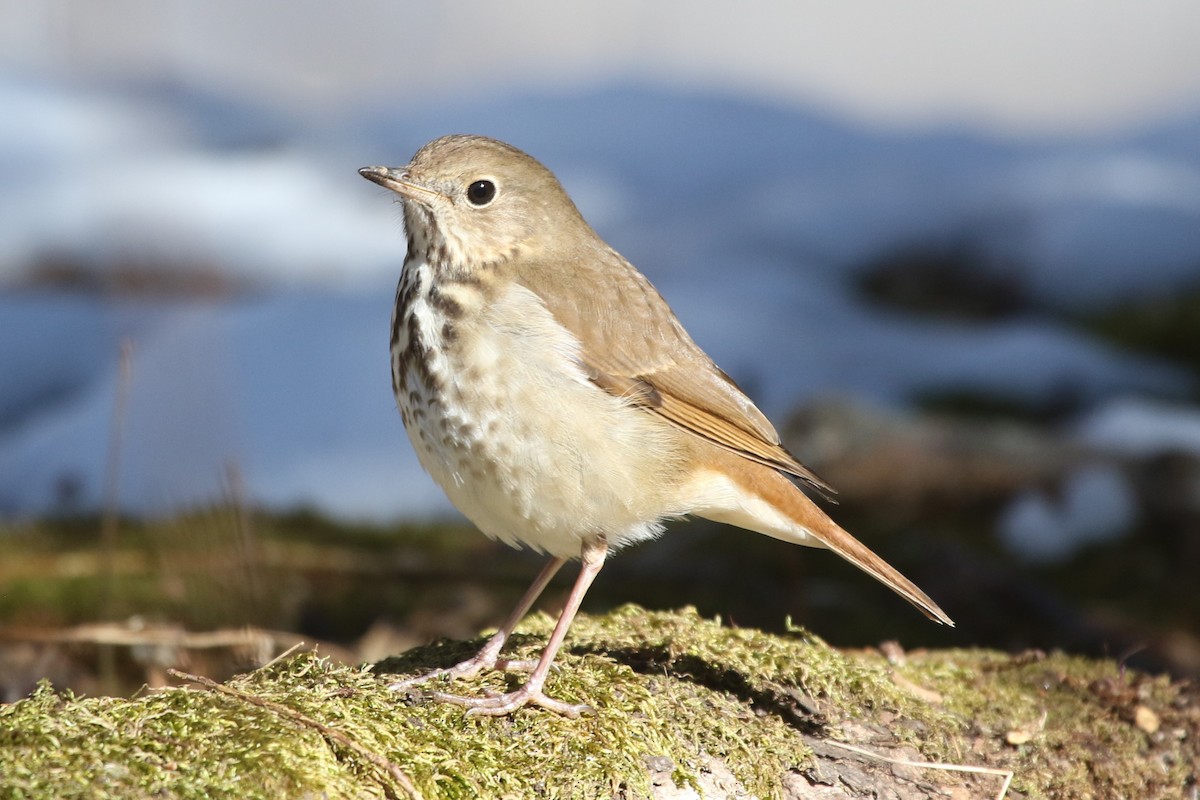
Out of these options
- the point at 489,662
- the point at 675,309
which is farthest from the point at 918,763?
the point at 675,309

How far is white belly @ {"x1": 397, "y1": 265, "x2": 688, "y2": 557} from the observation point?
9.32 ft

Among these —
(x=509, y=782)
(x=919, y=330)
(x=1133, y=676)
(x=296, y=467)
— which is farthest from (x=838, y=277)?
(x=509, y=782)

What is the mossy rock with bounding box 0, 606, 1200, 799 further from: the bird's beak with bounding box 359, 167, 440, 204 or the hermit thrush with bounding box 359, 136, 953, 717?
the bird's beak with bounding box 359, 167, 440, 204

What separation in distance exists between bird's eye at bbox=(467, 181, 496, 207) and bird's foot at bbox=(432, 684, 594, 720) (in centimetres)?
135

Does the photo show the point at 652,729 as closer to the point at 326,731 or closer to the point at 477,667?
the point at 477,667

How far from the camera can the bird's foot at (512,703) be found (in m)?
2.45

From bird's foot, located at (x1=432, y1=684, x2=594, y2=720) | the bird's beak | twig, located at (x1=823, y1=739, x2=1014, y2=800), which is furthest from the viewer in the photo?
the bird's beak

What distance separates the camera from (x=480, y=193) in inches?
129

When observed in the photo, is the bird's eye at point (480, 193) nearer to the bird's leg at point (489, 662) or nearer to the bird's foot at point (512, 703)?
the bird's leg at point (489, 662)

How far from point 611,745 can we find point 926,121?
987cm

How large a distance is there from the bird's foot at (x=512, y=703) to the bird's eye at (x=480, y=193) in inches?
53.2

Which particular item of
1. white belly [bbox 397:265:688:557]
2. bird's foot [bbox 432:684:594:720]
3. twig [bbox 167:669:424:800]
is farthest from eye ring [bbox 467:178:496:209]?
twig [bbox 167:669:424:800]

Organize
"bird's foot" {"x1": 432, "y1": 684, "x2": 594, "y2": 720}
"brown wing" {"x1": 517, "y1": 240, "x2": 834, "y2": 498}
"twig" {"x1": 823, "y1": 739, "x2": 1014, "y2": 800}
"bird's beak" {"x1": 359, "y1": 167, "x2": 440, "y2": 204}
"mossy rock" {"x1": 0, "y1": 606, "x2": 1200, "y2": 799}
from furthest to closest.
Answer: "bird's beak" {"x1": 359, "y1": 167, "x2": 440, "y2": 204}
"brown wing" {"x1": 517, "y1": 240, "x2": 834, "y2": 498}
"twig" {"x1": 823, "y1": 739, "x2": 1014, "y2": 800}
"bird's foot" {"x1": 432, "y1": 684, "x2": 594, "y2": 720}
"mossy rock" {"x1": 0, "y1": 606, "x2": 1200, "y2": 799}

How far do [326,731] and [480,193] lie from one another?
1.62 meters
